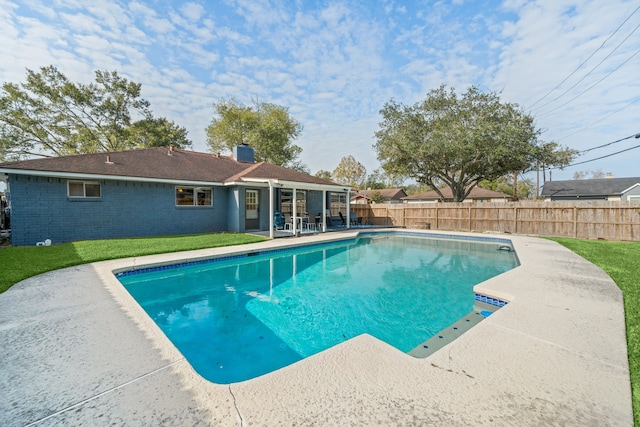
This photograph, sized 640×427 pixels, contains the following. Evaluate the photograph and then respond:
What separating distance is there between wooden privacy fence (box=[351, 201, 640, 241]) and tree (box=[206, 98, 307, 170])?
562 inches

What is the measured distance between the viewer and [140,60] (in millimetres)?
16141

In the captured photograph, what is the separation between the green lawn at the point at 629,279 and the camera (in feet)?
8.26

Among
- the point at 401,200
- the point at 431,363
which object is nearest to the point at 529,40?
the point at 431,363

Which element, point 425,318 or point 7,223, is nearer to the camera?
point 425,318

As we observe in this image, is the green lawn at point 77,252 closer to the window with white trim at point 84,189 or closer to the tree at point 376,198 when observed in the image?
the window with white trim at point 84,189

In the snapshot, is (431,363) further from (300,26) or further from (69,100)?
(69,100)

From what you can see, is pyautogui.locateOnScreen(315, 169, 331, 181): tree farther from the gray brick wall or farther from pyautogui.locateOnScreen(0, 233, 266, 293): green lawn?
pyautogui.locateOnScreen(0, 233, 266, 293): green lawn

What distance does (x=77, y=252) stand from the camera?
834cm

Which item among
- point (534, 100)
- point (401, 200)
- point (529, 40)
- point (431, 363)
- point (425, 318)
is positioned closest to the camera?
point (431, 363)

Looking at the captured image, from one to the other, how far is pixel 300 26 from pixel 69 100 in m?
22.8

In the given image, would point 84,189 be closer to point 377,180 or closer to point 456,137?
point 456,137

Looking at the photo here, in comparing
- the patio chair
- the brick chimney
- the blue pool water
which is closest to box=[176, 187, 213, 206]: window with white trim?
the patio chair

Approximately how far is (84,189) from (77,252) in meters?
3.92

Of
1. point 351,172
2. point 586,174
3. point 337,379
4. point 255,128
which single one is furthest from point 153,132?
point 586,174
